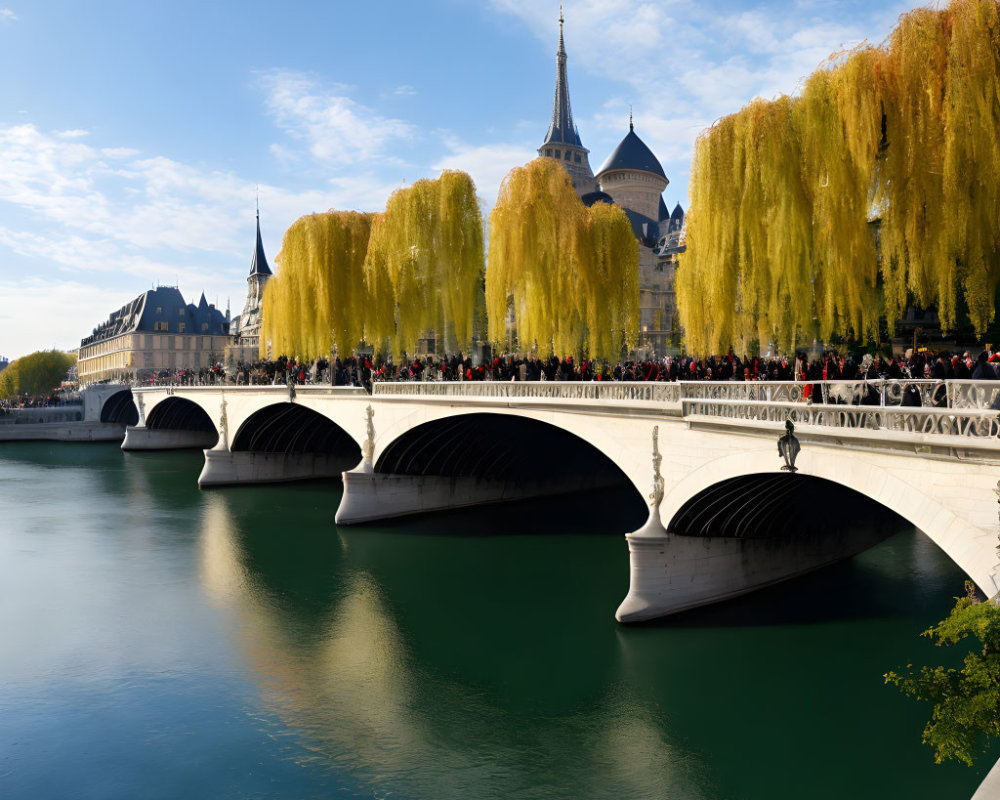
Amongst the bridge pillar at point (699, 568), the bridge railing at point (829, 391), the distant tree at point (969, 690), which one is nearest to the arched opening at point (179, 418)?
the bridge pillar at point (699, 568)

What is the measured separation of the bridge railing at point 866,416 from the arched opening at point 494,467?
13.7 metres

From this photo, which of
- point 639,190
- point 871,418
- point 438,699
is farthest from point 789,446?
point 639,190

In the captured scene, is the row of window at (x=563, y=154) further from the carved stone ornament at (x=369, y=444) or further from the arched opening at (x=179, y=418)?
the carved stone ornament at (x=369, y=444)

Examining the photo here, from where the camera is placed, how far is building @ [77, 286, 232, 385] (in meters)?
122

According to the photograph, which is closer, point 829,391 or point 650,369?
point 829,391

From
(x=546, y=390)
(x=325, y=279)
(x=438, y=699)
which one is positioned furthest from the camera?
(x=325, y=279)

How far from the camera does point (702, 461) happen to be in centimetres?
1728

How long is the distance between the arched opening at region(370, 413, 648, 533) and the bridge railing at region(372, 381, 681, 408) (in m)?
1.37

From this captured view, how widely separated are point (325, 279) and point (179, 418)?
36.8 metres

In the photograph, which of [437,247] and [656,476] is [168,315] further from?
[656,476]

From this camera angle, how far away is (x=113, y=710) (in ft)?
49.1

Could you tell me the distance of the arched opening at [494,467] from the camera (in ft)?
105

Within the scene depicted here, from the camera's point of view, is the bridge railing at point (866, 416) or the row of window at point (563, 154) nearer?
the bridge railing at point (866, 416)

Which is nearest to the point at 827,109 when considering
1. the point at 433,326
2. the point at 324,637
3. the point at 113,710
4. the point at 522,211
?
the point at 522,211
